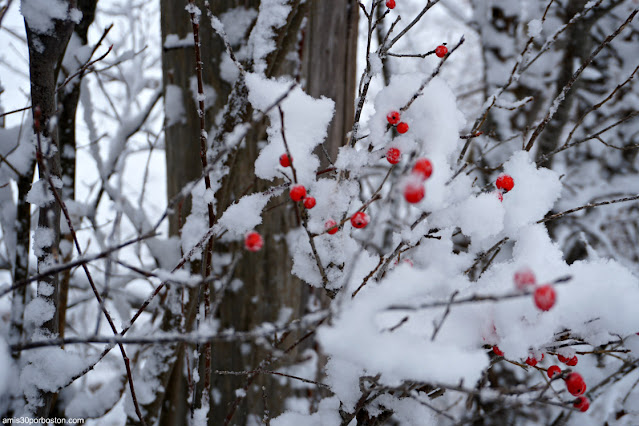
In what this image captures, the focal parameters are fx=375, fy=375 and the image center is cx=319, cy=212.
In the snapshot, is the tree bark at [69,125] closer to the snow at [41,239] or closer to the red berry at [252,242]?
the snow at [41,239]

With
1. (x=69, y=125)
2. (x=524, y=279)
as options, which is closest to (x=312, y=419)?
(x=524, y=279)

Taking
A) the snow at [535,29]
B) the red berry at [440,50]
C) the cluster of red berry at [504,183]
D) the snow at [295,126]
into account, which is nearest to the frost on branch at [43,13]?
the snow at [295,126]

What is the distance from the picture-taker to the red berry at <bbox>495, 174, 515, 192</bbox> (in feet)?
2.85

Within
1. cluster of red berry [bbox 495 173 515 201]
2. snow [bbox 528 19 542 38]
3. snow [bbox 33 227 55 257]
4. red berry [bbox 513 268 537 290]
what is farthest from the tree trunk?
snow [bbox 528 19 542 38]

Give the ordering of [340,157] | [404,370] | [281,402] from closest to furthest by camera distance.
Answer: [404,370] → [340,157] → [281,402]

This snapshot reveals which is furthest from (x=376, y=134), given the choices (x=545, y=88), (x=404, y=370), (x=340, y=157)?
(x=545, y=88)

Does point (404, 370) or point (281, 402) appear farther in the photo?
point (281, 402)

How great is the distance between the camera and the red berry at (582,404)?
626mm

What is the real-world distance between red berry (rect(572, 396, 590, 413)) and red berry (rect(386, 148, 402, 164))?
21.1 inches

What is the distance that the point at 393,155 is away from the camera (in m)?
0.83

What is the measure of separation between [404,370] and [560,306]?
1.13 feet

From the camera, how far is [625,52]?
126 inches

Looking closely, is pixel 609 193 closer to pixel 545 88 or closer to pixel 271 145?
pixel 545 88

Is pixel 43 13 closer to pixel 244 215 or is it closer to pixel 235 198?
pixel 244 215
